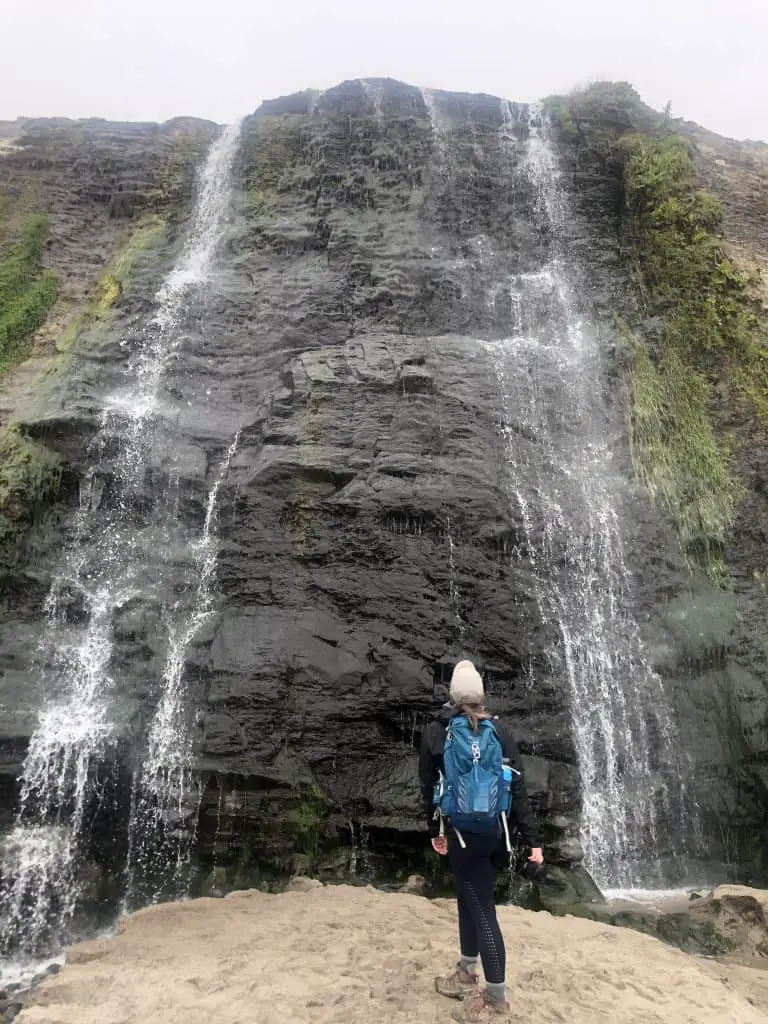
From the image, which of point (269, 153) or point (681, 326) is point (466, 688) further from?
point (269, 153)

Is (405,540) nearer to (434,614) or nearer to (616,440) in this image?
(434,614)

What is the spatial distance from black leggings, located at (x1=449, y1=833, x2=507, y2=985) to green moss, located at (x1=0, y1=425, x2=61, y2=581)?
295 inches

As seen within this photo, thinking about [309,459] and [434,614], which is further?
[309,459]

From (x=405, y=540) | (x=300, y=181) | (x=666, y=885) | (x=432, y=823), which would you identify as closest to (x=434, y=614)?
(x=405, y=540)

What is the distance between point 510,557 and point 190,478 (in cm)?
478

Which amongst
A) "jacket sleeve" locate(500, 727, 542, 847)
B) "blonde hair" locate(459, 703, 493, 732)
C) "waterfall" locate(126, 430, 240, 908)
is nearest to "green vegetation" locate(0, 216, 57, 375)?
"waterfall" locate(126, 430, 240, 908)

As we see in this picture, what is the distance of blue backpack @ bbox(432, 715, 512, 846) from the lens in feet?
12.9

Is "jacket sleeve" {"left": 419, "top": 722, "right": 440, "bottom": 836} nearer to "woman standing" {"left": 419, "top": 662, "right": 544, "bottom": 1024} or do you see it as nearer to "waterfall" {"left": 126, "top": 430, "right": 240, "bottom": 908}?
"woman standing" {"left": 419, "top": 662, "right": 544, "bottom": 1024}

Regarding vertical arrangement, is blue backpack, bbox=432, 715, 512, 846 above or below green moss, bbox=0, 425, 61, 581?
below

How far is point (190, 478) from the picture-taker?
1032 centimetres

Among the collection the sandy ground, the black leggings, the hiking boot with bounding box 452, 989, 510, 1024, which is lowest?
the sandy ground

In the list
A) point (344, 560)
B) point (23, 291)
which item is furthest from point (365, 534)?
point (23, 291)

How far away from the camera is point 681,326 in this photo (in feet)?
41.2

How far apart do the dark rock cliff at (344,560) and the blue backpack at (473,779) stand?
297 centimetres
